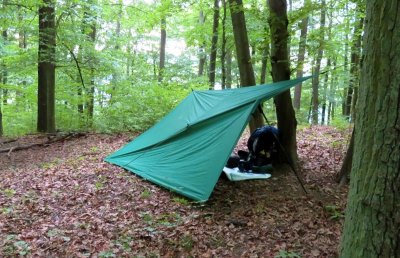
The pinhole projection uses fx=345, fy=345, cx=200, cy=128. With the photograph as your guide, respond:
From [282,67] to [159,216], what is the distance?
2692mm

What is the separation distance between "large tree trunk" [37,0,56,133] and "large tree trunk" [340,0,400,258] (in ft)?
24.1

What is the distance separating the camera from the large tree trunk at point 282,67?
4.67 meters

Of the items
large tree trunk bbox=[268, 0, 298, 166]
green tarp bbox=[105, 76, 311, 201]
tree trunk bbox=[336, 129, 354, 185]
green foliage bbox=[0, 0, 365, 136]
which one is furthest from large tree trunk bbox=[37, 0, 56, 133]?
tree trunk bbox=[336, 129, 354, 185]

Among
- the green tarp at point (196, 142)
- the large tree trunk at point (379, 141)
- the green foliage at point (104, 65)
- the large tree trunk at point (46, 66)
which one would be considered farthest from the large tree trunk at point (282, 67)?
the large tree trunk at point (46, 66)

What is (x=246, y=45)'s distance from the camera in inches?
245

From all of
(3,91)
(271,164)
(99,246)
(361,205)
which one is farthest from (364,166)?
(3,91)

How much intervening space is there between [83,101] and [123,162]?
5876 mm

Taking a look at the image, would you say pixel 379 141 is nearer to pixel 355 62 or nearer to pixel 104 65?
pixel 355 62

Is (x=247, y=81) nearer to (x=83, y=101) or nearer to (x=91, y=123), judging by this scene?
(x=91, y=123)

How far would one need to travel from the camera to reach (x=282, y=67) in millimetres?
4914

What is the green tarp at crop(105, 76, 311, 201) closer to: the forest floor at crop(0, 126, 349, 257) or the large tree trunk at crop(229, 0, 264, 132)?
the forest floor at crop(0, 126, 349, 257)

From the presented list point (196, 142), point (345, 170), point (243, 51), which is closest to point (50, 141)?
point (196, 142)

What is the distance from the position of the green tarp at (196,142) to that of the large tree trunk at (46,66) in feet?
12.7

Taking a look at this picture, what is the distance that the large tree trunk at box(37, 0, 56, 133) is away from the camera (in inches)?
311
